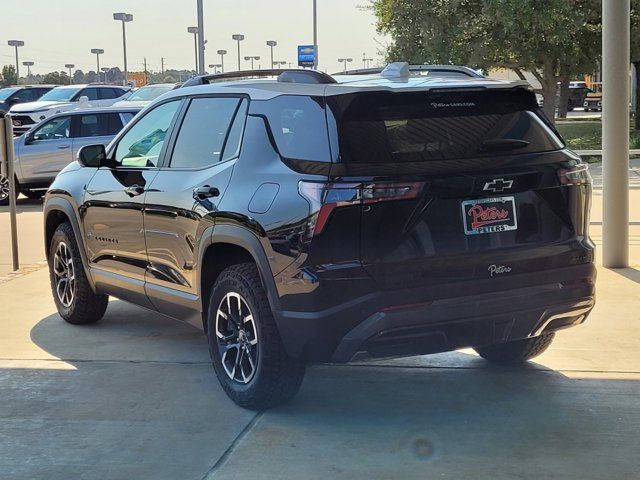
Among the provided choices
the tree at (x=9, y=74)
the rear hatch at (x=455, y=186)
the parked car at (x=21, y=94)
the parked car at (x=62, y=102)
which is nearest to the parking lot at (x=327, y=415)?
the rear hatch at (x=455, y=186)

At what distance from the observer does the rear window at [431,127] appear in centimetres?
480

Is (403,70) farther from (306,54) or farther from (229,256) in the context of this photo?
(306,54)

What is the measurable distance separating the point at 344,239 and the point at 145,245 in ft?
6.45

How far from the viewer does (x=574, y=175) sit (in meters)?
5.14

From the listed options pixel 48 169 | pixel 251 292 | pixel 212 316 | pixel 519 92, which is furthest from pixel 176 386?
pixel 48 169

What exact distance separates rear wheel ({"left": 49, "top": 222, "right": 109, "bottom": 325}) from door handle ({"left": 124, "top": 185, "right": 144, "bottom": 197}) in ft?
3.54

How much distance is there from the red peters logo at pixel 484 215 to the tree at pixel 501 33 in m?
21.5

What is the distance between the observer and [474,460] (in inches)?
178

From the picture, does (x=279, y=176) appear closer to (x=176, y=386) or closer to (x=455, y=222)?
(x=455, y=222)

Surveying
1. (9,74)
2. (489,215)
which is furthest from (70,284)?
(9,74)

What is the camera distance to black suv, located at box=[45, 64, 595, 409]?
15.2 ft

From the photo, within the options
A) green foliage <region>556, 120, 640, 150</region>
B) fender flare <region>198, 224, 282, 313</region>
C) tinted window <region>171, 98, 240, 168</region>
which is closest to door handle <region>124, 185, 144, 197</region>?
tinted window <region>171, 98, 240, 168</region>

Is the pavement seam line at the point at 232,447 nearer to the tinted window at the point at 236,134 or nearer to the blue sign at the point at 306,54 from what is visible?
the tinted window at the point at 236,134

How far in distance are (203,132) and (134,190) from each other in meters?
0.74
